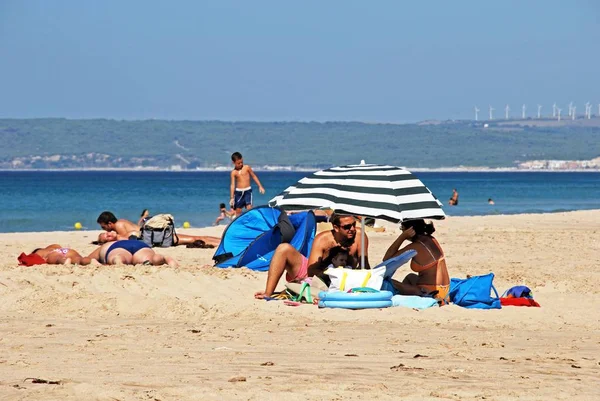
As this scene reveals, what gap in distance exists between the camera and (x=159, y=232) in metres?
15.1

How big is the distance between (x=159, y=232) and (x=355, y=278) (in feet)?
22.0

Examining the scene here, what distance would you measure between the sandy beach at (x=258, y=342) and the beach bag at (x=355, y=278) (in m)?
0.27

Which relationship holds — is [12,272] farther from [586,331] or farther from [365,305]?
[586,331]

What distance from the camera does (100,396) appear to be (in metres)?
5.36

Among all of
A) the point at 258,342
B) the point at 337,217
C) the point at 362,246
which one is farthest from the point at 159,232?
the point at 258,342

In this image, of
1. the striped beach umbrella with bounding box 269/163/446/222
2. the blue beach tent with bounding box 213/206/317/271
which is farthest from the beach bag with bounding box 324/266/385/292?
the blue beach tent with bounding box 213/206/317/271

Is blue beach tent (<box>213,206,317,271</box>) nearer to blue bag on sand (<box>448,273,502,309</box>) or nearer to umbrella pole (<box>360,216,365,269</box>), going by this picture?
umbrella pole (<box>360,216,365,269</box>)

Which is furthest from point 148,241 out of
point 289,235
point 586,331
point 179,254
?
point 586,331

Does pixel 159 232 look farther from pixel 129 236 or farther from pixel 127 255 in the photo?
pixel 127 255

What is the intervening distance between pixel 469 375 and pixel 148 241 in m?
9.52

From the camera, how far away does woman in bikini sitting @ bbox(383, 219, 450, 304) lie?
9.15 meters

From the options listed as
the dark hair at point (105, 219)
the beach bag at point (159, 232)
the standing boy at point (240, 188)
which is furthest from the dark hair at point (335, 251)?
the standing boy at point (240, 188)

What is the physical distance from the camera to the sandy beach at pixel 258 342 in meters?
5.64

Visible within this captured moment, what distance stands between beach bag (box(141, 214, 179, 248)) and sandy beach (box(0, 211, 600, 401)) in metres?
3.93
